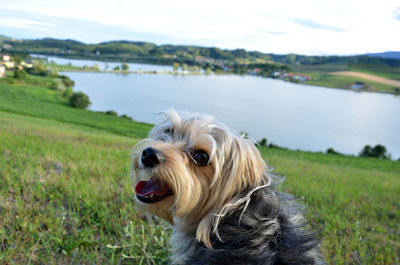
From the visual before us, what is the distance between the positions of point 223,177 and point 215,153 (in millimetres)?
233

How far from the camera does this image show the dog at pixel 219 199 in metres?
2.38

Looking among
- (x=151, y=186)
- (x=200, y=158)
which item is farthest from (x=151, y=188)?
(x=200, y=158)

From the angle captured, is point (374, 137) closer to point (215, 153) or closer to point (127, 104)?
point (127, 104)

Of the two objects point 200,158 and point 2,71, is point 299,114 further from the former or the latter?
point 200,158

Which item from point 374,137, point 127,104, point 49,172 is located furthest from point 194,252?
point 127,104

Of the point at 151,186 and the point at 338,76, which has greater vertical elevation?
the point at 338,76

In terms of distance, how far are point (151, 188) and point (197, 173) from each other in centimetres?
43

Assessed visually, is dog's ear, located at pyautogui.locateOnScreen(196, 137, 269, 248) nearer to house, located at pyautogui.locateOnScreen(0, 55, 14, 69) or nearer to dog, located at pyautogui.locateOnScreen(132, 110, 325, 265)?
dog, located at pyautogui.locateOnScreen(132, 110, 325, 265)

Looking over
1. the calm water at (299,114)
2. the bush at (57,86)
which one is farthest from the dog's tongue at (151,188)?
the bush at (57,86)

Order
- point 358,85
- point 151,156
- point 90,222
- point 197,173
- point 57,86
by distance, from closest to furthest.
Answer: point 151,156 → point 197,173 → point 90,222 → point 57,86 → point 358,85

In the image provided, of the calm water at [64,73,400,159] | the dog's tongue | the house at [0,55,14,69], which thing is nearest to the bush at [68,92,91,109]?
the calm water at [64,73,400,159]

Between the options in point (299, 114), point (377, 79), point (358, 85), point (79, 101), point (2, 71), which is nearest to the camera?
point (79, 101)

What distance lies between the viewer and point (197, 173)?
263 cm

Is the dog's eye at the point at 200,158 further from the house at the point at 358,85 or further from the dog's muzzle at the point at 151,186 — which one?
the house at the point at 358,85
